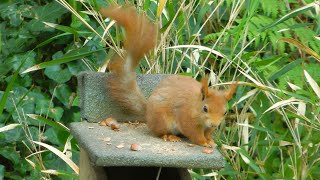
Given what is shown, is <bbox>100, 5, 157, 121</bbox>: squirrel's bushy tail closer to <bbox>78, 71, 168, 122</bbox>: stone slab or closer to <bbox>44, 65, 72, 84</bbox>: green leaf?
<bbox>78, 71, 168, 122</bbox>: stone slab

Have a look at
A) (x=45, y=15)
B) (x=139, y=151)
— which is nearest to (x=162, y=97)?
(x=139, y=151)

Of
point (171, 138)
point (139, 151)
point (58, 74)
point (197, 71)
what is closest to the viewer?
point (139, 151)

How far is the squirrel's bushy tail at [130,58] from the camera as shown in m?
2.72

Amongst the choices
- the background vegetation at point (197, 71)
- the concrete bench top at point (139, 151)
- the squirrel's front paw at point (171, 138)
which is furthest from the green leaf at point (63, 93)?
the squirrel's front paw at point (171, 138)

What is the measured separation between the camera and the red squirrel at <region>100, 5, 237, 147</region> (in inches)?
98.0

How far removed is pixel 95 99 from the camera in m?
2.86

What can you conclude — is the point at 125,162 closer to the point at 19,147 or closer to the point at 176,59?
the point at 176,59

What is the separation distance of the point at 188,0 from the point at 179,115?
1129mm

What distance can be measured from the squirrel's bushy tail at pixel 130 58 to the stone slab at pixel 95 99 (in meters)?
0.03

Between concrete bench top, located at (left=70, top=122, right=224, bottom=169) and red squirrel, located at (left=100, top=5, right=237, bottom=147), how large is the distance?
0.18 ft

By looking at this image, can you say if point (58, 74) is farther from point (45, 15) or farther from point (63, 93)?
point (45, 15)

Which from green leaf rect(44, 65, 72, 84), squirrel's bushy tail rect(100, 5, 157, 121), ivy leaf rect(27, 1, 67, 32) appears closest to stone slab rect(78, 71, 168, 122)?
squirrel's bushy tail rect(100, 5, 157, 121)

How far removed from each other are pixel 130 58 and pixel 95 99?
0.73 ft

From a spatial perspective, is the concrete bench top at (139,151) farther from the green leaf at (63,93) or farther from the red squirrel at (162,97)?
the green leaf at (63,93)
